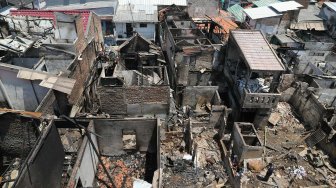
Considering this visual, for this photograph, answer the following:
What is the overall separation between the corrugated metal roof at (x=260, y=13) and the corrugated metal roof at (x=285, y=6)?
3.06 ft

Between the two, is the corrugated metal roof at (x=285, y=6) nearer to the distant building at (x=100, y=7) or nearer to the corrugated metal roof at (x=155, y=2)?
the corrugated metal roof at (x=155, y=2)

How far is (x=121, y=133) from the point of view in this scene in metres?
Answer: 19.0

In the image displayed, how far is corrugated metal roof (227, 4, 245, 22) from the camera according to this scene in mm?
43825

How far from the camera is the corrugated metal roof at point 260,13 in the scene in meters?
39.1

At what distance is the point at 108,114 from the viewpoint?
22.3 m

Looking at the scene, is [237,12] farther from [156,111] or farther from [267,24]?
[156,111]

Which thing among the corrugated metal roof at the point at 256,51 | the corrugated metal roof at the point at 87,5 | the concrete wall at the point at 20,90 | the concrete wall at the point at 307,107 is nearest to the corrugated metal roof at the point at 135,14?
the corrugated metal roof at the point at 87,5

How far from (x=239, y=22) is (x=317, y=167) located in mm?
27475

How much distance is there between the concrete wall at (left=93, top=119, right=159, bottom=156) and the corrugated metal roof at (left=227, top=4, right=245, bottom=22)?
102 feet

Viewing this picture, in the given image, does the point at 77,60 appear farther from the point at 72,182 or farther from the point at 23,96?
the point at 72,182

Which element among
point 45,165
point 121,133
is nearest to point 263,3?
point 121,133

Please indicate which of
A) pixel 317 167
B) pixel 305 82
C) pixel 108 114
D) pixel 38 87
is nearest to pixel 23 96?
pixel 38 87

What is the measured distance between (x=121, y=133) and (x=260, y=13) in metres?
31.0

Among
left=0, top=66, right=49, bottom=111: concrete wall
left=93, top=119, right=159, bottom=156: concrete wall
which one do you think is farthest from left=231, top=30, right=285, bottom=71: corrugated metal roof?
left=0, top=66, right=49, bottom=111: concrete wall
